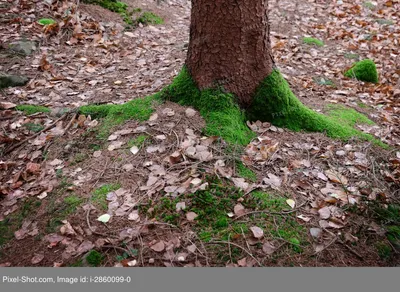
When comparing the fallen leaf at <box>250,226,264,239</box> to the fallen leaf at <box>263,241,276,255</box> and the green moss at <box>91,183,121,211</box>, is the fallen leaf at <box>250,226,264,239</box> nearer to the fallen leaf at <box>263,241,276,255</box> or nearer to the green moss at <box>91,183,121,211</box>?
the fallen leaf at <box>263,241,276,255</box>

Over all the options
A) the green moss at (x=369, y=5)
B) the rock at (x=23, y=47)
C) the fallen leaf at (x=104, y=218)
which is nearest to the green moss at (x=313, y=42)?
the green moss at (x=369, y=5)

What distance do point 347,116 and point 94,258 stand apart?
330cm

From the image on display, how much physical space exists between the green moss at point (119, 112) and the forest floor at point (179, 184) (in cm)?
2

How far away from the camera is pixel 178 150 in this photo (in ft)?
10.1

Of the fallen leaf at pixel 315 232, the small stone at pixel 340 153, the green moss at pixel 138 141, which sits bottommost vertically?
Result: the fallen leaf at pixel 315 232

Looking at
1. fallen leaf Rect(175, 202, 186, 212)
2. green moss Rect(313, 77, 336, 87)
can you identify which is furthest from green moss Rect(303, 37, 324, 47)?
fallen leaf Rect(175, 202, 186, 212)

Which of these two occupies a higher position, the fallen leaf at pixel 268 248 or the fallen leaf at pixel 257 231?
the fallen leaf at pixel 257 231

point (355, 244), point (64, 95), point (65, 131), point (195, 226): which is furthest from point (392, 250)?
point (64, 95)

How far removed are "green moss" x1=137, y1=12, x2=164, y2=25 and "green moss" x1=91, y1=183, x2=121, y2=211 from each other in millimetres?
4752

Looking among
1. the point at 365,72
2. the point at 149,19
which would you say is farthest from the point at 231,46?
→ the point at 149,19

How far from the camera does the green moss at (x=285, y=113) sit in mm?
3455

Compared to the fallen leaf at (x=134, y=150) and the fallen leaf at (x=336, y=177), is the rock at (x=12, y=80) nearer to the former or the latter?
the fallen leaf at (x=134, y=150)

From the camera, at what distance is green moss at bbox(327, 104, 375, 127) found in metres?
4.01

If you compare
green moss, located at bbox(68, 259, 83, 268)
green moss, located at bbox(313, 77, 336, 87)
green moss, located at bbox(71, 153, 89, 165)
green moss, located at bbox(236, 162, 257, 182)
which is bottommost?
green moss, located at bbox(68, 259, 83, 268)
